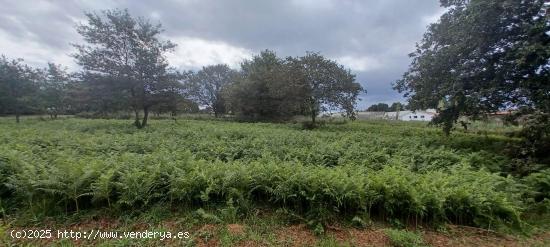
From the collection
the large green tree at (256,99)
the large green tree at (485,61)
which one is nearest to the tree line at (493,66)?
the large green tree at (485,61)

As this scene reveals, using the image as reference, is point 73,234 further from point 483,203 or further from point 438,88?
point 438,88

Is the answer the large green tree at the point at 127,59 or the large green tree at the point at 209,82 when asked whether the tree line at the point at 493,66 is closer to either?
the large green tree at the point at 127,59

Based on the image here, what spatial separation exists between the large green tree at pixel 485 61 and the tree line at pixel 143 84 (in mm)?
14499

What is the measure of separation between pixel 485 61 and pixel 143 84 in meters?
22.7

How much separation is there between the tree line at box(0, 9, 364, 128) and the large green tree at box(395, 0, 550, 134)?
14.5m

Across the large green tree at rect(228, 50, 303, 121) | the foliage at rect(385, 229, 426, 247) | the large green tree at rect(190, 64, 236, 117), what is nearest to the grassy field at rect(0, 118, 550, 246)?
the foliage at rect(385, 229, 426, 247)

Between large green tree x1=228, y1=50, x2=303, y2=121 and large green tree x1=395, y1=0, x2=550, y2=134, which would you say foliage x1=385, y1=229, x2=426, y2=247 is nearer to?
large green tree x1=395, y1=0, x2=550, y2=134

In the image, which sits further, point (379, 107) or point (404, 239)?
point (379, 107)

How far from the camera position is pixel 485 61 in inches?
455

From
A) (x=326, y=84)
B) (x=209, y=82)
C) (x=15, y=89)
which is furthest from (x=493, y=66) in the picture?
(x=209, y=82)

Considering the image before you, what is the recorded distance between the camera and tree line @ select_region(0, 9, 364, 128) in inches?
893

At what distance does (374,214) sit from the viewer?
4844 mm

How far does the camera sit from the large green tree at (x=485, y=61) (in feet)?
33.2

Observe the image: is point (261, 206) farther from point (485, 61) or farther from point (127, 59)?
point (127, 59)
